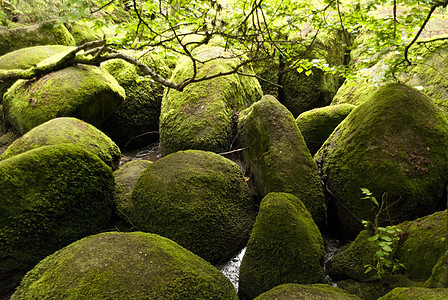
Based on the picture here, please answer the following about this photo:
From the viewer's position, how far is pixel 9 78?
20.8 feet

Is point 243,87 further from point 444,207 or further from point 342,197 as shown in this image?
point 444,207

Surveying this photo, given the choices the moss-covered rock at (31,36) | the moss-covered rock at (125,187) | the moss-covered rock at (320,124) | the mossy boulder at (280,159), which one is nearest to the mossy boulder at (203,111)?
the mossy boulder at (280,159)

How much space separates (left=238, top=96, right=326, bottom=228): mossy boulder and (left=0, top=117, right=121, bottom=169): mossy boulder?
224 cm

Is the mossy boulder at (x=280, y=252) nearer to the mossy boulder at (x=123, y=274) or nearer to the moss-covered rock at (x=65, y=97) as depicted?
the mossy boulder at (x=123, y=274)

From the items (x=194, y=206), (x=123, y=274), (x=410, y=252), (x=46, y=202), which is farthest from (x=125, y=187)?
(x=410, y=252)

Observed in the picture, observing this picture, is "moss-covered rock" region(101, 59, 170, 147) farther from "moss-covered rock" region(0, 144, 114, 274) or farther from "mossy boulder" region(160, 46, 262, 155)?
"moss-covered rock" region(0, 144, 114, 274)

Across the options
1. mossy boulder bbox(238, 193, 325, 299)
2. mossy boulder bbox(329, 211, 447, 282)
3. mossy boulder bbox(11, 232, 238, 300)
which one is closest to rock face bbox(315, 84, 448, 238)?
mossy boulder bbox(329, 211, 447, 282)

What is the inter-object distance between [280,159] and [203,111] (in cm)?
199

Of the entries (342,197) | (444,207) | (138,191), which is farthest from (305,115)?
(138,191)

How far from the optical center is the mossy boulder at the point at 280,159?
150 inches

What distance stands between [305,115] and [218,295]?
3.75 meters

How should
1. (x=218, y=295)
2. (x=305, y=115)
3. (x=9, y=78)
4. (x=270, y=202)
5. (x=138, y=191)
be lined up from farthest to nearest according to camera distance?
(x=9, y=78) → (x=305, y=115) → (x=138, y=191) → (x=270, y=202) → (x=218, y=295)

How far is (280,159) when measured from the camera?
3.92 m

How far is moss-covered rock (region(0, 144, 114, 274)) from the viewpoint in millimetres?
2969
